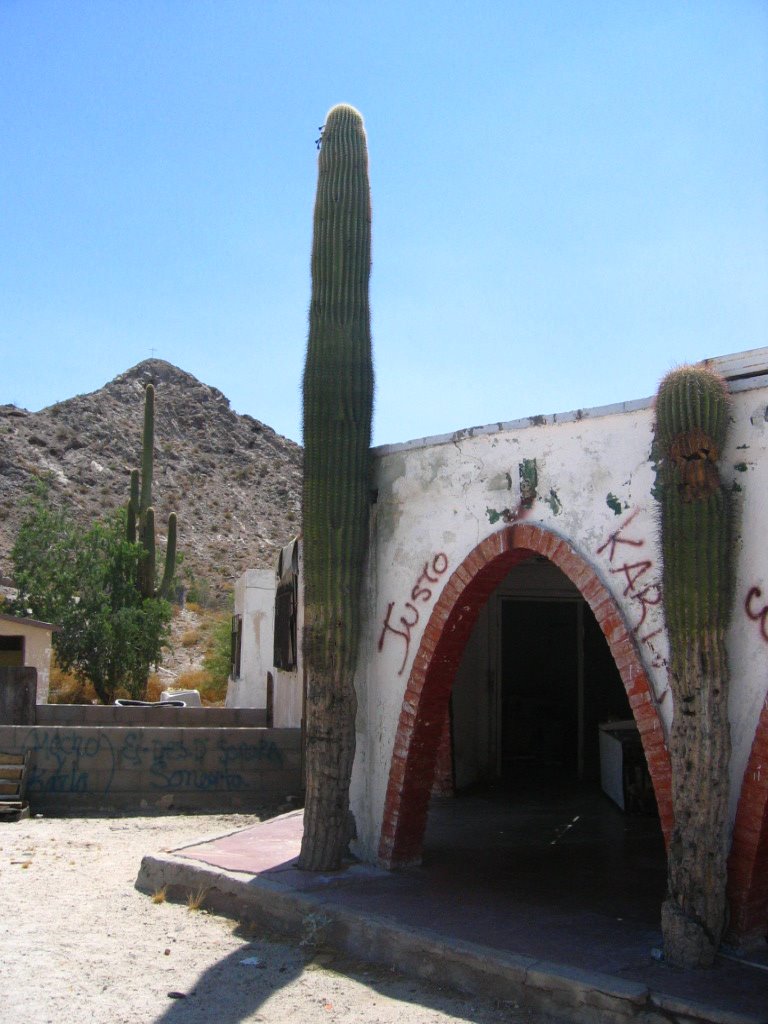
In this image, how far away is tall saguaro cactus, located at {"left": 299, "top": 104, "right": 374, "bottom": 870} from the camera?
7.93 meters

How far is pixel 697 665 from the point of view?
5703 mm

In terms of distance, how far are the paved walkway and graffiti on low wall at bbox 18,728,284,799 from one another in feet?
8.32

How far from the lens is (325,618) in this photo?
26.2 ft

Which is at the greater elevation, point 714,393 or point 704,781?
point 714,393

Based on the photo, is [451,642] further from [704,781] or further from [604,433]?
[704,781]

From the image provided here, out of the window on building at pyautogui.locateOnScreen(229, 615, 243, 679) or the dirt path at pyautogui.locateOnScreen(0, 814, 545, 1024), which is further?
the window on building at pyautogui.locateOnScreen(229, 615, 243, 679)

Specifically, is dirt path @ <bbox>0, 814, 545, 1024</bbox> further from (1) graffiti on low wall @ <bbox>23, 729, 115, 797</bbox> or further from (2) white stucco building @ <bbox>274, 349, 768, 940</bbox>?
(1) graffiti on low wall @ <bbox>23, 729, 115, 797</bbox>

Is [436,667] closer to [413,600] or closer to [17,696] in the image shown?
[413,600]

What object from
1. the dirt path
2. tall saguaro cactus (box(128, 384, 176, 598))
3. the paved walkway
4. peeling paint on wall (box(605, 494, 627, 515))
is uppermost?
tall saguaro cactus (box(128, 384, 176, 598))

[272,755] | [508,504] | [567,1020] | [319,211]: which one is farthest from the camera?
[272,755]

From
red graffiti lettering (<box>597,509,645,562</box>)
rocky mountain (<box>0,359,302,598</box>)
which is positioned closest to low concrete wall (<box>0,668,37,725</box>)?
red graffiti lettering (<box>597,509,645,562</box>)

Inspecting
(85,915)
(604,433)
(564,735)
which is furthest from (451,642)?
(564,735)

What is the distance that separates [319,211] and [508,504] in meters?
3.11

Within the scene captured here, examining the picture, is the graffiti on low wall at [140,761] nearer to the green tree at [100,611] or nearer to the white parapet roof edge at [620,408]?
the white parapet roof edge at [620,408]
